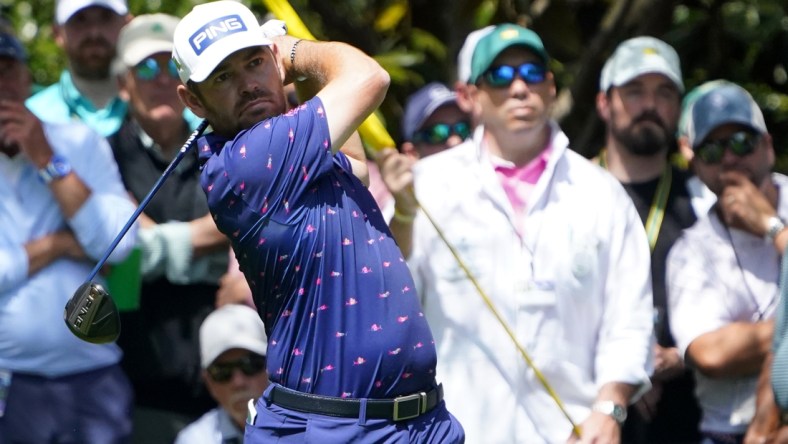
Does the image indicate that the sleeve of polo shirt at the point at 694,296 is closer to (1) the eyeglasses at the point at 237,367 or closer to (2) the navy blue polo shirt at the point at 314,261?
(1) the eyeglasses at the point at 237,367

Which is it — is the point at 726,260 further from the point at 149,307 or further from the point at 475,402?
the point at 149,307

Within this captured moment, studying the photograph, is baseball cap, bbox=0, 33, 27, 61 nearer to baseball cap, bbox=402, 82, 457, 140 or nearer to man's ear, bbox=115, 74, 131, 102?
man's ear, bbox=115, 74, 131, 102

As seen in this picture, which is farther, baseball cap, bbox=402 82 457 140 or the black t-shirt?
baseball cap, bbox=402 82 457 140

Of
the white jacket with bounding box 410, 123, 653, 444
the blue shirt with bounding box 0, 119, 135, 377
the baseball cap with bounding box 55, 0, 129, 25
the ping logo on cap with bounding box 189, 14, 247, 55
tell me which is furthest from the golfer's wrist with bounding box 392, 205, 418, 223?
the baseball cap with bounding box 55, 0, 129, 25

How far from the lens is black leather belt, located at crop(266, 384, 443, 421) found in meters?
4.70

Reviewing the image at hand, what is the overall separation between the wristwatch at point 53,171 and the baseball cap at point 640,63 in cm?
239

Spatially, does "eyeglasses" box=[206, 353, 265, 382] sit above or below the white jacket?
below

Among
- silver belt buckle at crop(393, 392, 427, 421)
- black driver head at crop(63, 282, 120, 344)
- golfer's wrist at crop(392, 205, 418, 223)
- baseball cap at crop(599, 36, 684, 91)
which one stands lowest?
baseball cap at crop(599, 36, 684, 91)

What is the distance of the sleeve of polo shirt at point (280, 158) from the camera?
15.1ft

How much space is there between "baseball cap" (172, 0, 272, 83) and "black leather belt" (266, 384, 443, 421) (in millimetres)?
950

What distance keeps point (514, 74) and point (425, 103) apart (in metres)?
1.12

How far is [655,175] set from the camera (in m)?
7.04

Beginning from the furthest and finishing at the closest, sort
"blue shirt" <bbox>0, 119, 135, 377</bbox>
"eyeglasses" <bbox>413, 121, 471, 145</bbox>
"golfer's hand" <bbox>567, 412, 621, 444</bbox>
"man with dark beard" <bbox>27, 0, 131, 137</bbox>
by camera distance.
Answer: "eyeglasses" <bbox>413, 121, 471, 145</bbox>, "man with dark beard" <bbox>27, 0, 131, 137</bbox>, "blue shirt" <bbox>0, 119, 135, 377</bbox>, "golfer's hand" <bbox>567, 412, 621, 444</bbox>

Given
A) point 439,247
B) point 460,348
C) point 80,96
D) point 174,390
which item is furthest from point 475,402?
point 80,96
